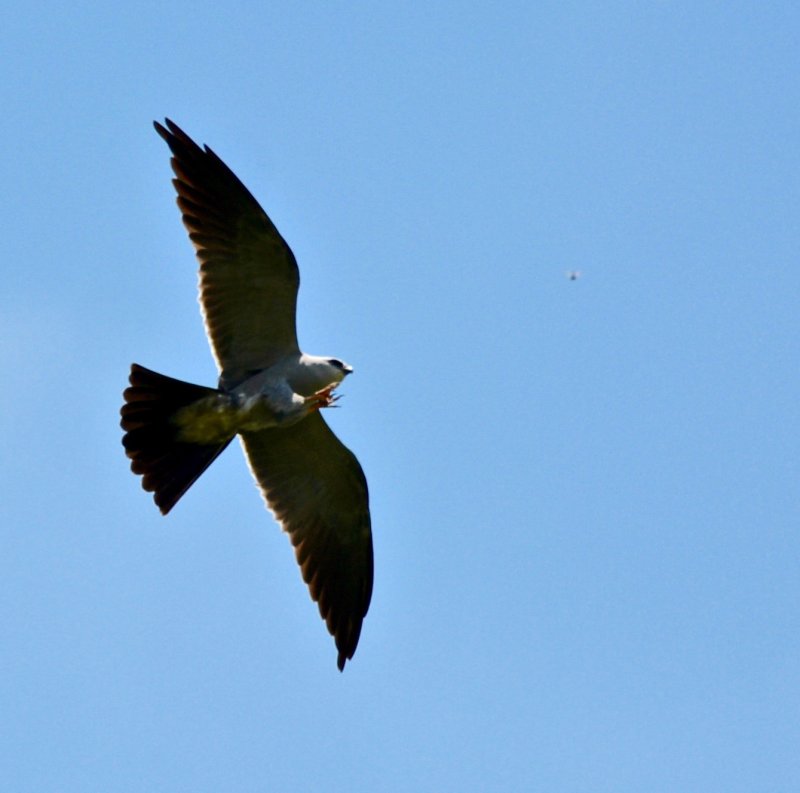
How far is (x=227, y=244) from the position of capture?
14766 millimetres

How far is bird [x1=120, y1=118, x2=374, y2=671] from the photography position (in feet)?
47.8

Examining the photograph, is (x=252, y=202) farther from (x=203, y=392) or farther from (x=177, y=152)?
(x=203, y=392)

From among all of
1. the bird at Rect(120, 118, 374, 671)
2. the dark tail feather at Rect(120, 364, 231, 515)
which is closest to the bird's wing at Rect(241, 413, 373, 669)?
the bird at Rect(120, 118, 374, 671)

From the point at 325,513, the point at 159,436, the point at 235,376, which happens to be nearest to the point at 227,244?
the point at 235,376

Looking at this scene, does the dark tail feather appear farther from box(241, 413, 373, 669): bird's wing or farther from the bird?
box(241, 413, 373, 669): bird's wing

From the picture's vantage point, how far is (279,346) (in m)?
15.3

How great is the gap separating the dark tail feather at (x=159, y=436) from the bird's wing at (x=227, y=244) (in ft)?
2.31

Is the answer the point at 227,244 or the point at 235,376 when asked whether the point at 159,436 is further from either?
the point at 227,244

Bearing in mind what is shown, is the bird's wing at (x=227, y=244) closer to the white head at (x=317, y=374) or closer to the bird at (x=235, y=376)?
the bird at (x=235, y=376)

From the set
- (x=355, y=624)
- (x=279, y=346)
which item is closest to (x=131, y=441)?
(x=279, y=346)

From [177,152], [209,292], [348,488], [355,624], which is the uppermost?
[177,152]

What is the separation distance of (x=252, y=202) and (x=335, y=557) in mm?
3547

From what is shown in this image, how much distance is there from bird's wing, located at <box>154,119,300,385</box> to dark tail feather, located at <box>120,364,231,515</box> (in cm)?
70

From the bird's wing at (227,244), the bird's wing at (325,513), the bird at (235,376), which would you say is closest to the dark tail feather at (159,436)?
the bird at (235,376)
